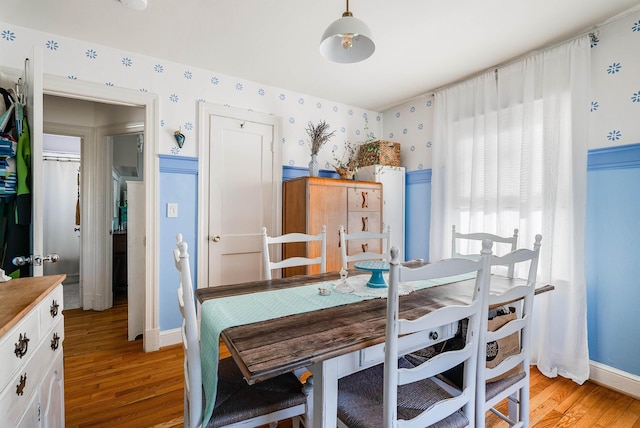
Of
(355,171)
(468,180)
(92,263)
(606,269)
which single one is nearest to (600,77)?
(468,180)

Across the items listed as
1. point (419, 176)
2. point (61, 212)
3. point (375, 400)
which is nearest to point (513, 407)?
point (375, 400)

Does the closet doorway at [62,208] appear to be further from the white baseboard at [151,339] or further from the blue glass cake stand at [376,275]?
the blue glass cake stand at [376,275]

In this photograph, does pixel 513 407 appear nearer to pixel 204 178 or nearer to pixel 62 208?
pixel 204 178

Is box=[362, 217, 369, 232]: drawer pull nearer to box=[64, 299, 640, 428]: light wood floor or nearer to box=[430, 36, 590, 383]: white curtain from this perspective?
box=[430, 36, 590, 383]: white curtain

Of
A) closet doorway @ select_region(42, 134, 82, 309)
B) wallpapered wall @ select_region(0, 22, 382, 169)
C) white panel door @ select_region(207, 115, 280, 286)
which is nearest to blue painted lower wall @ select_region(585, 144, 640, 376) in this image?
wallpapered wall @ select_region(0, 22, 382, 169)

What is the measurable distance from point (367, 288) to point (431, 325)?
637mm

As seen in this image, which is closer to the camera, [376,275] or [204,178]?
[376,275]

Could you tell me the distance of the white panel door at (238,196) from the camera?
9.16ft

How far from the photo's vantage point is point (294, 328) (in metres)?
1.06

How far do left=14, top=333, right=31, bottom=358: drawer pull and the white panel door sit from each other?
1874 mm

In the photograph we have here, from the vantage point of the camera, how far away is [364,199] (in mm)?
3078

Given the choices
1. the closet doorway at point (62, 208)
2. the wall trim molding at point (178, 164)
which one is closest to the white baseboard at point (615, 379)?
the wall trim molding at point (178, 164)

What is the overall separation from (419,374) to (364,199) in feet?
7.42

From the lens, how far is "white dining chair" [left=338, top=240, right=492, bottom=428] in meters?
0.88
